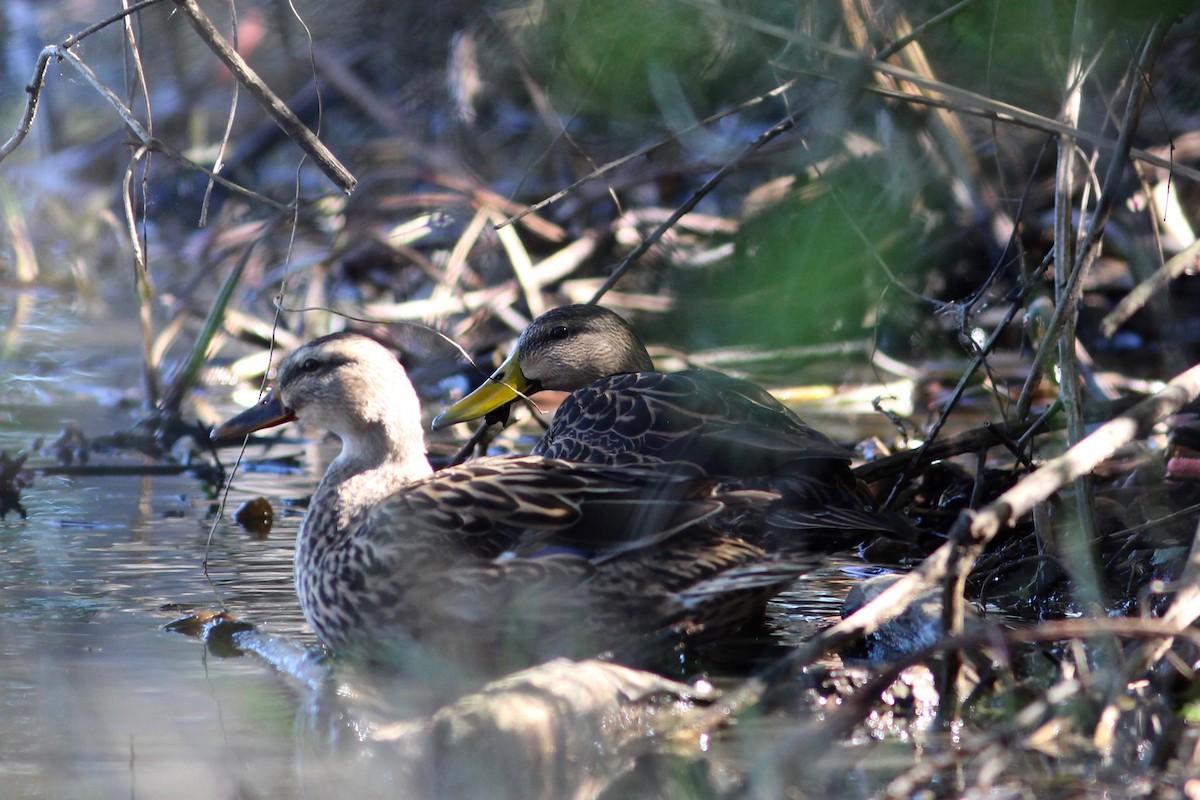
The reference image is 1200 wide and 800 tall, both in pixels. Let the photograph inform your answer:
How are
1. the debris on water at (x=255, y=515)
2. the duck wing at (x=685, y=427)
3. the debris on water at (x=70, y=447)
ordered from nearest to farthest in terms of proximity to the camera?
the duck wing at (x=685, y=427) < the debris on water at (x=255, y=515) < the debris on water at (x=70, y=447)

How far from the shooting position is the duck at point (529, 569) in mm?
3643

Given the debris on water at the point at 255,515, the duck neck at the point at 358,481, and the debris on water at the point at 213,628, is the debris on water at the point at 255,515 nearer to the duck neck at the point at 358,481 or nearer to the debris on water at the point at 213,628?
the duck neck at the point at 358,481

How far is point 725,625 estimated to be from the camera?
3.89 m

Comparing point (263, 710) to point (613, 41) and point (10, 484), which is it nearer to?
point (613, 41)

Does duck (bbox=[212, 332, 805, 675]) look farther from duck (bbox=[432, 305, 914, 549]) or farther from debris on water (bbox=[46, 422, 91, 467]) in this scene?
debris on water (bbox=[46, 422, 91, 467])

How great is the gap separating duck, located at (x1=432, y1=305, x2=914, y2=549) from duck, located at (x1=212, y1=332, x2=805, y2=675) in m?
0.18

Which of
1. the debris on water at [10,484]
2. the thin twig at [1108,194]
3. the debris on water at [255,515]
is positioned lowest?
the debris on water at [255,515]

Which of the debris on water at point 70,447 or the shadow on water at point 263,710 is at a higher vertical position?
the debris on water at point 70,447

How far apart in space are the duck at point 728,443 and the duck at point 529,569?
18 centimetres

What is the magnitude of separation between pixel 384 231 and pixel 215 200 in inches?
117

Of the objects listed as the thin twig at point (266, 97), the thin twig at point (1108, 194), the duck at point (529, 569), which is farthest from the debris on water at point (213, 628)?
the thin twig at point (1108, 194)

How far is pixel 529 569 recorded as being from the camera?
3658mm

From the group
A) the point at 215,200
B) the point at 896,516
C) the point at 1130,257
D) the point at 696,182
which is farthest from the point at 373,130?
the point at 896,516

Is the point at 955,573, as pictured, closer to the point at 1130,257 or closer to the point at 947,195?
the point at 1130,257
